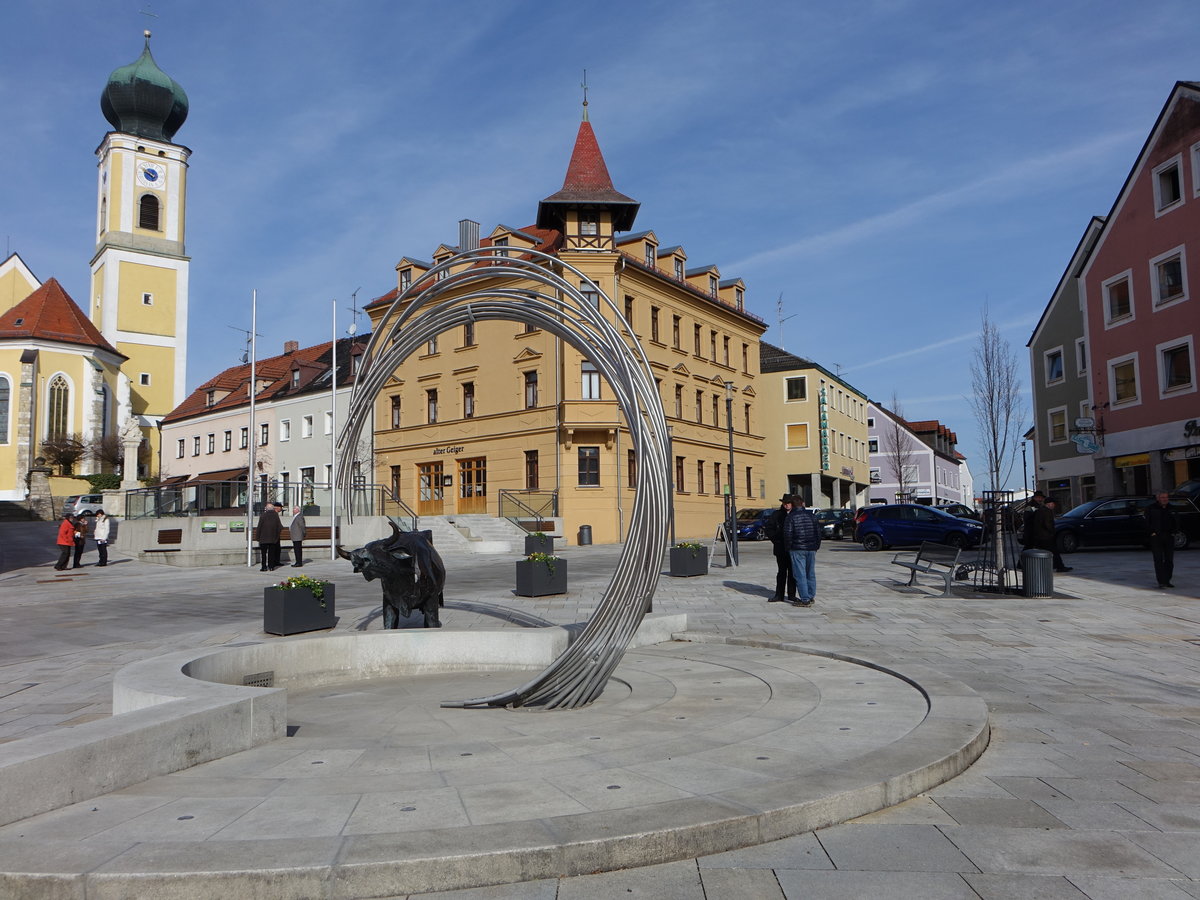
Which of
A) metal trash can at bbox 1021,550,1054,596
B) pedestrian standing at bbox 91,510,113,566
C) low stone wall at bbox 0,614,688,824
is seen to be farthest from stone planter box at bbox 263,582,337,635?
pedestrian standing at bbox 91,510,113,566

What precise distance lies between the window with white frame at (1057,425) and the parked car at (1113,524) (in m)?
18.9

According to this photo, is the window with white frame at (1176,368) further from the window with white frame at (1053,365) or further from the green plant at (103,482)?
the green plant at (103,482)

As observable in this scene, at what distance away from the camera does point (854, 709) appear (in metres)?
6.86

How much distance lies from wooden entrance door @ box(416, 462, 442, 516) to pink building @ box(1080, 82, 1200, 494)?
28359 millimetres

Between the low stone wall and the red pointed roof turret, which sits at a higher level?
the red pointed roof turret

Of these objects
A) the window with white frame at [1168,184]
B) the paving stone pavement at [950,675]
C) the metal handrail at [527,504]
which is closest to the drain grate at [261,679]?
the paving stone pavement at [950,675]

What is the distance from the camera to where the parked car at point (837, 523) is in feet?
121

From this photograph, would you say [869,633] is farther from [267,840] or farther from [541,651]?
[267,840]

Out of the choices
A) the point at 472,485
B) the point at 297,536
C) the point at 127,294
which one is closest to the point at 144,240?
the point at 127,294

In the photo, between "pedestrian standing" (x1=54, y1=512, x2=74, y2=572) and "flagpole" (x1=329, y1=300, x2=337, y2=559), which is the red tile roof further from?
"pedestrian standing" (x1=54, y1=512, x2=74, y2=572)

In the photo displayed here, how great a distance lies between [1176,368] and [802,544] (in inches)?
924

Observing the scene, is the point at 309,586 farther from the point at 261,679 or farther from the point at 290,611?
the point at 261,679

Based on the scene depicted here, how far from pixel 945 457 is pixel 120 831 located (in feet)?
327

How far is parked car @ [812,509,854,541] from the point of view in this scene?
37.0m
